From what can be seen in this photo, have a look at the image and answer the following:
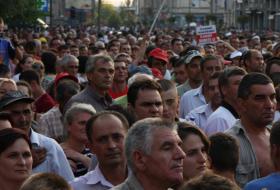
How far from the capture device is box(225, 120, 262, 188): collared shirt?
731 centimetres

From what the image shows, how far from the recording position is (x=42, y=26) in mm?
54188

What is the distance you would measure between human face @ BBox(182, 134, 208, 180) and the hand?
143 cm

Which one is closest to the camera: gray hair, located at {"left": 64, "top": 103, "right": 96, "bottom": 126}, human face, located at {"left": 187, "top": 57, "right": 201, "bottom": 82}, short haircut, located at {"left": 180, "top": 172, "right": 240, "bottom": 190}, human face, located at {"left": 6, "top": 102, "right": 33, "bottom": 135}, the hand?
short haircut, located at {"left": 180, "top": 172, "right": 240, "bottom": 190}

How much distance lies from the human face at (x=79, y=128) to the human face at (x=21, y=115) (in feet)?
1.37

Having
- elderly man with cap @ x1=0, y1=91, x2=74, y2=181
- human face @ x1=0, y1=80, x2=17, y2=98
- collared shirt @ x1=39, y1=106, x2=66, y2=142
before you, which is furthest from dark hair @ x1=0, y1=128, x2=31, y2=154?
human face @ x1=0, y1=80, x2=17, y2=98

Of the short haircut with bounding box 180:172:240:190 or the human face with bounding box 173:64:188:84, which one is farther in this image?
the human face with bounding box 173:64:188:84

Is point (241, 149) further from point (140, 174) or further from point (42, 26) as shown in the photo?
point (42, 26)

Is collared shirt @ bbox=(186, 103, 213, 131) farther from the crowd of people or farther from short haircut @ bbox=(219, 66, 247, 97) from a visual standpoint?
short haircut @ bbox=(219, 66, 247, 97)

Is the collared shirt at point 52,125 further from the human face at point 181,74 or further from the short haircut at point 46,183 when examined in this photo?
the human face at point 181,74

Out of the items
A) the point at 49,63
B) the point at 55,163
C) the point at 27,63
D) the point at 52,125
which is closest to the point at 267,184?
the point at 55,163

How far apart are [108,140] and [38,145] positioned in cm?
89

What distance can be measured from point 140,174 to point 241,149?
1729mm

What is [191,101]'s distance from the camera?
1157 cm

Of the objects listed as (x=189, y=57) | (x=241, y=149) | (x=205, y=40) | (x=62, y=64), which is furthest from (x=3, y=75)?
(x=205, y=40)
